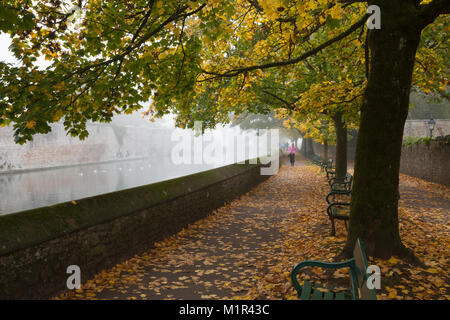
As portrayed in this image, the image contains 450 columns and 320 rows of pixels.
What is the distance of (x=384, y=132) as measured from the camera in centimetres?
461

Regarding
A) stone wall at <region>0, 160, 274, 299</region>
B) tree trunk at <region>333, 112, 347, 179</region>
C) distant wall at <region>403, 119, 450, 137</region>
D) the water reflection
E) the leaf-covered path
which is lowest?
the water reflection

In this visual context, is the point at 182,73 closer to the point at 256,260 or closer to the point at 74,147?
the point at 256,260

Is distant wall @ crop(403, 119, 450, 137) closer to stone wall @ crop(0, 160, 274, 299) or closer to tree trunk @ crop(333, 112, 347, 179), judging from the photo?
tree trunk @ crop(333, 112, 347, 179)

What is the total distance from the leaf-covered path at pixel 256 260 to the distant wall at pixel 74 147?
83.5 ft

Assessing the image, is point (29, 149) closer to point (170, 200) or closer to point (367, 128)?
point (170, 200)

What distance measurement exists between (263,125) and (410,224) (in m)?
33.8

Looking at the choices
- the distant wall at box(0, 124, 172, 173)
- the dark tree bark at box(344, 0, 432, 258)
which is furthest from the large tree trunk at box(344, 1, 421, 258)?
the distant wall at box(0, 124, 172, 173)

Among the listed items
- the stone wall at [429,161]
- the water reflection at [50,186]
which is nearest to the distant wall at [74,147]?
the water reflection at [50,186]

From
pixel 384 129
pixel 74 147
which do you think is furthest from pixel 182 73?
pixel 74 147

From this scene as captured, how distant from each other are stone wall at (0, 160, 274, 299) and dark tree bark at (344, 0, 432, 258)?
3604mm

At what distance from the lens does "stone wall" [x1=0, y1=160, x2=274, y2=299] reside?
380cm

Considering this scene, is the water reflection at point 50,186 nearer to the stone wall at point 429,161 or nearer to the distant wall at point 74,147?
the distant wall at point 74,147

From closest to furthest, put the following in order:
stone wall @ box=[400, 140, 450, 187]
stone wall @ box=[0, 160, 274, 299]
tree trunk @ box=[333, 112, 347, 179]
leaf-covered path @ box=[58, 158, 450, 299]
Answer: stone wall @ box=[0, 160, 274, 299] → leaf-covered path @ box=[58, 158, 450, 299] → tree trunk @ box=[333, 112, 347, 179] → stone wall @ box=[400, 140, 450, 187]

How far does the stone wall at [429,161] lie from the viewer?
14.6 meters
